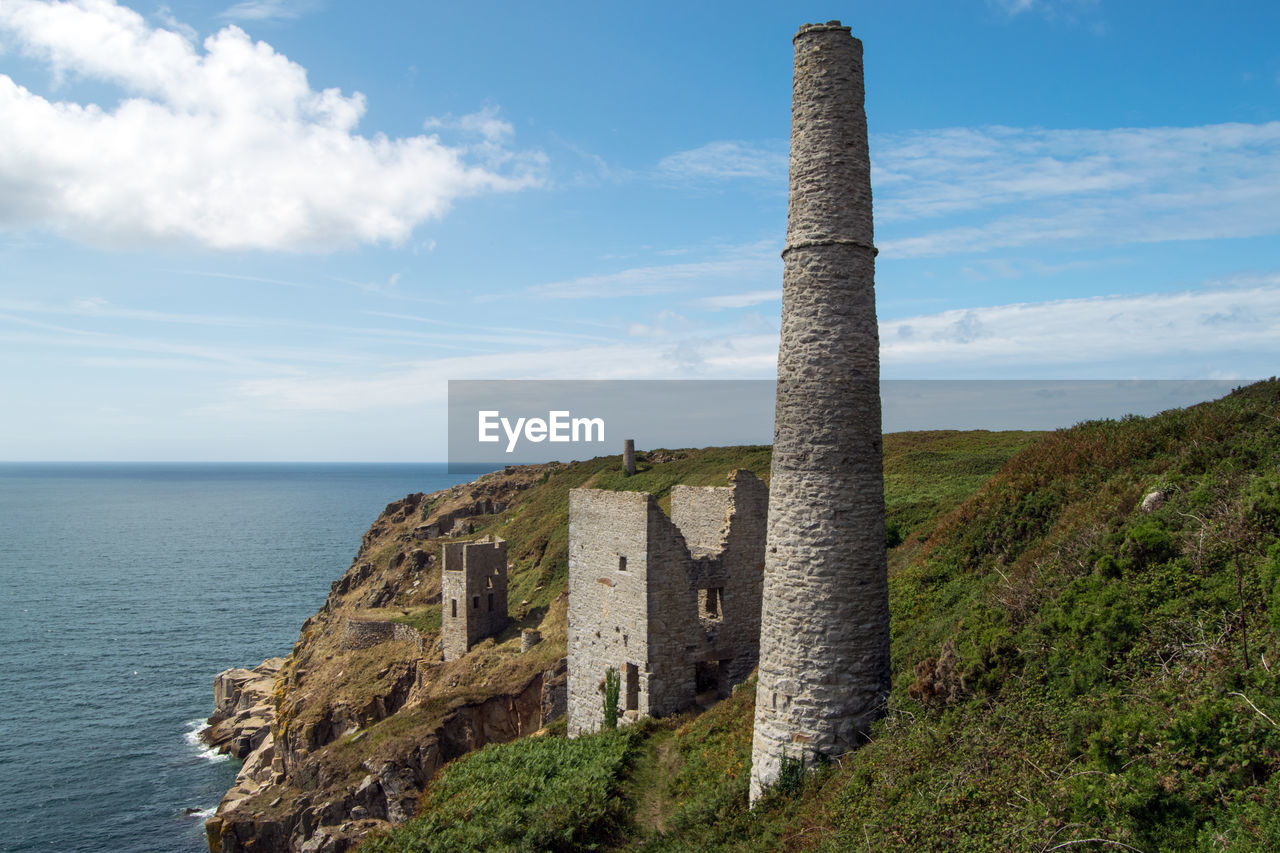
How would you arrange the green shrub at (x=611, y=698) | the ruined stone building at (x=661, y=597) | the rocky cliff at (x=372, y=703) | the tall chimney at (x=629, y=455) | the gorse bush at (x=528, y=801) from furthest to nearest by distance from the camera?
the tall chimney at (x=629, y=455) → the rocky cliff at (x=372, y=703) → the green shrub at (x=611, y=698) → the ruined stone building at (x=661, y=597) → the gorse bush at (x=528, y=801)

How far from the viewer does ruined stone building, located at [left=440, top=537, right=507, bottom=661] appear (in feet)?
128

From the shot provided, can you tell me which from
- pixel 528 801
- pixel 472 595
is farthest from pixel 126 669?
pixel 528 801

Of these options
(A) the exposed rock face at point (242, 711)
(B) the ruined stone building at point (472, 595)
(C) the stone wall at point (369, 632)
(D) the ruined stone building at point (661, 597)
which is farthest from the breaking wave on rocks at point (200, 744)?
(D) the ruined stone building at point (661, 597)

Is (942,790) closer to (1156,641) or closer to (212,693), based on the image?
(1156,641)

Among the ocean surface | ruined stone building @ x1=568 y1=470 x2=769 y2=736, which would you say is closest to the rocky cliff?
the ocean surface

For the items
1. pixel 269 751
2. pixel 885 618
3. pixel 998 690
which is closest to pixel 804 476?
pixel 885 618

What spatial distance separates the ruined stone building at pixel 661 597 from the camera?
826 inches

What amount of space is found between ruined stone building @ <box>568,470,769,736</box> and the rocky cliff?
7.30 metres

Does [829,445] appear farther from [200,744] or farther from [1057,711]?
[200,744]

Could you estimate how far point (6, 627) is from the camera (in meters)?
71.9

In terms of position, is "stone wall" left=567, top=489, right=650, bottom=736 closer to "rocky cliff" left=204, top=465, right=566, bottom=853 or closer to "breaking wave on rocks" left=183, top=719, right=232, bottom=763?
"rocky cliff" left=204, top=465, right=566, bottom=853

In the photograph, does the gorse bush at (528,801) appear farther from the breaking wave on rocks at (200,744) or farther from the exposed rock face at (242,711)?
the breaking wave on rocks at (200,744)

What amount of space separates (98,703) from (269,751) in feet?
62.8

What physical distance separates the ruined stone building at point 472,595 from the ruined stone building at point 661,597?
52.9 feet
